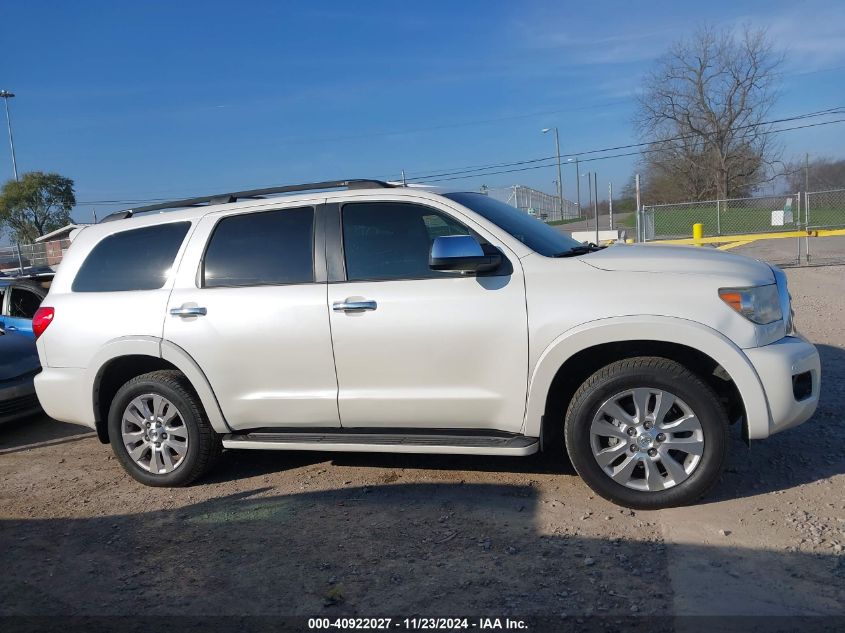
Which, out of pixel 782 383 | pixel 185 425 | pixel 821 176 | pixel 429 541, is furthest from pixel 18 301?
pixel 821 176

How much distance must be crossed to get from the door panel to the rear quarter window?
4.43ft

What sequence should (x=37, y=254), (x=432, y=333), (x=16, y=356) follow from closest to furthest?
(x=432, y=333)
(x=16, y=356)
(x=37, y=254)

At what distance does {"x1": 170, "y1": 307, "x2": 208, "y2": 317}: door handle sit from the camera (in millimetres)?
4547

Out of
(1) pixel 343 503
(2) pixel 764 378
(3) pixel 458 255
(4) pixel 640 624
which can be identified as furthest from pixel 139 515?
(2) pixel 764 378

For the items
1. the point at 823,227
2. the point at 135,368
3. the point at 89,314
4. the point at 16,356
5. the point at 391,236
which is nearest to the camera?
the point at 391,236

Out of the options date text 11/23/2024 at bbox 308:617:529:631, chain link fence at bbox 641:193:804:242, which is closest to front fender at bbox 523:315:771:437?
date text 11/23/2024 at bbox 308:617:529:631

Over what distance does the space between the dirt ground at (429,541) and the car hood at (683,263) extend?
50.2 inches

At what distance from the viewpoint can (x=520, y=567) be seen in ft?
11.0

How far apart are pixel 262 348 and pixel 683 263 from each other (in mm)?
2593

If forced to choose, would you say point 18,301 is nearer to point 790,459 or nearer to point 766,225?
point 790,459

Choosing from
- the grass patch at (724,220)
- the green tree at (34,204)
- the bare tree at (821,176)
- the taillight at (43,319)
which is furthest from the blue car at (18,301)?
the bare tree at (821,176)

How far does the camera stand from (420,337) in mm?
4062

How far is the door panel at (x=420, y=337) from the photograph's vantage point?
13.0 ft

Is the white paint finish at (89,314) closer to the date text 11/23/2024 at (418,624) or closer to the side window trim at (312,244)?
the side window trim at (312,244)
